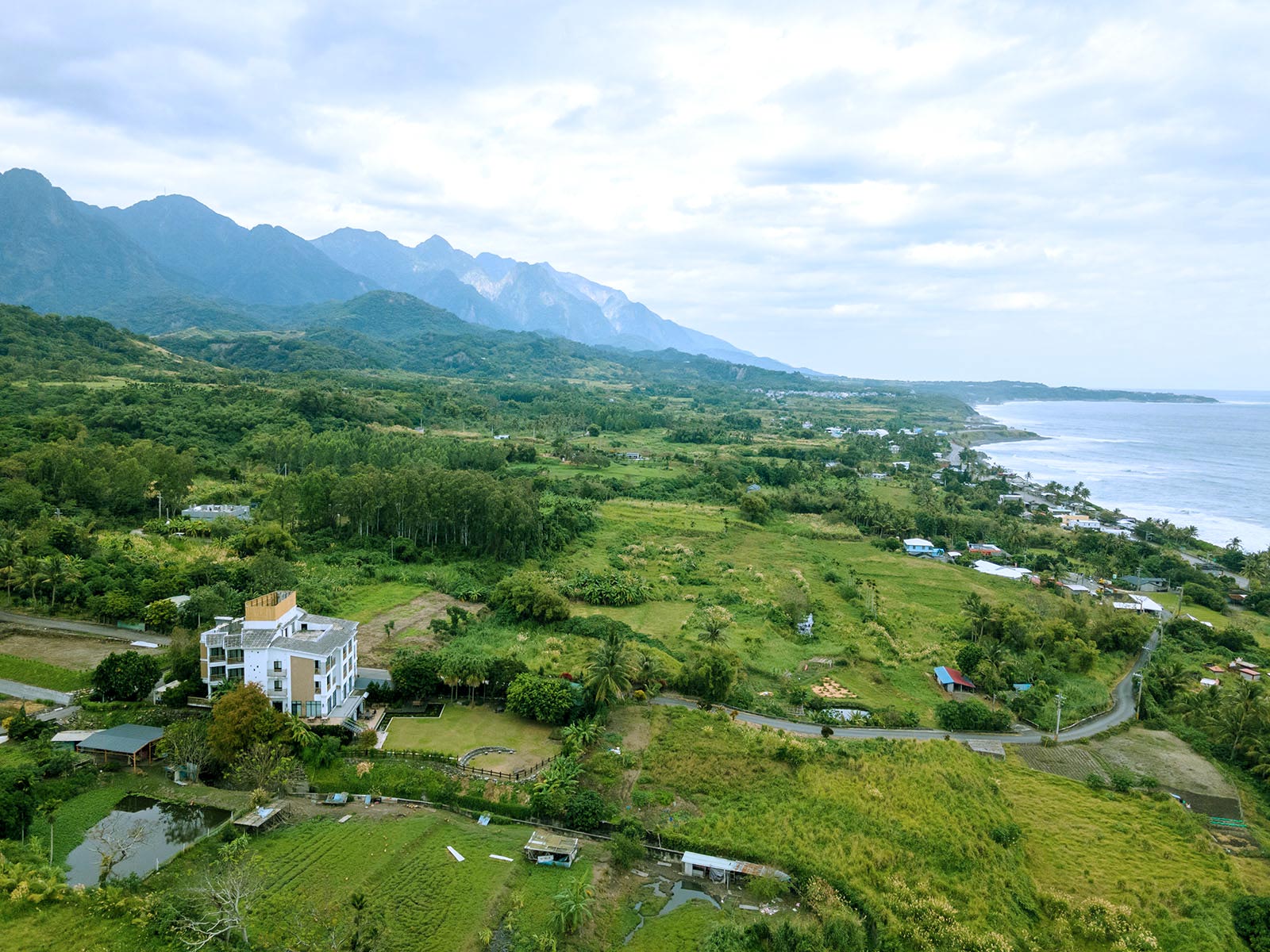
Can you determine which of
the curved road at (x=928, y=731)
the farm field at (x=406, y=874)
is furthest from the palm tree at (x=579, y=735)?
the curved road at (x=928, y=731)

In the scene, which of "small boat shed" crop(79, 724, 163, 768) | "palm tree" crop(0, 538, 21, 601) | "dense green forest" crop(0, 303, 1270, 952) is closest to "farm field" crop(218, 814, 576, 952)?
"dense green forest" crop(0, 303, 1270, 952)

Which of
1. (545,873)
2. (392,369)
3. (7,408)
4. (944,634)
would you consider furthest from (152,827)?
(392,369)

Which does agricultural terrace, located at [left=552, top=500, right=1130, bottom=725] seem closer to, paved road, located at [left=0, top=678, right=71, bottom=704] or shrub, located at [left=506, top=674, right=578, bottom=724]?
shrub, located at [left=506, top=674, right=578, bottom=724]

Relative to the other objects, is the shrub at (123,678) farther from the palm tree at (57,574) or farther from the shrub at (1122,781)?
the shrub at (1122,781)

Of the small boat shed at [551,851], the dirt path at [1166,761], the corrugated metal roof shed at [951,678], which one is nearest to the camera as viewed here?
the small boat shed at [551,851]

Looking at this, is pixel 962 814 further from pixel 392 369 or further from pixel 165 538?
pixel 392 369
